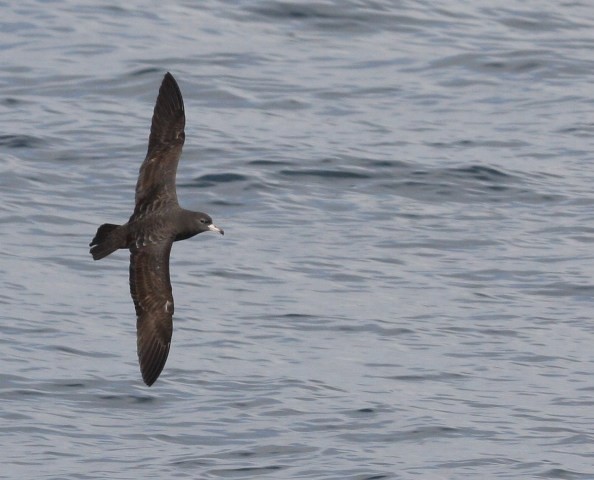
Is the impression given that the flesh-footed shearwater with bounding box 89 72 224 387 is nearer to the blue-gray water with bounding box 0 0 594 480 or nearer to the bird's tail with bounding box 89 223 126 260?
the bird's tail with bounding box 89 223 126 260

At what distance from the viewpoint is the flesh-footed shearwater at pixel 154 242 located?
34.7ft

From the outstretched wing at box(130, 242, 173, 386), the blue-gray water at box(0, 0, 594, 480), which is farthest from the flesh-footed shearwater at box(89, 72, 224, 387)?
the blue-gray water at box(0, 0, 594, 480)

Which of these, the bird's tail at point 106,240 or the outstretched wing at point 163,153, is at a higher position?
the outstretched wing at point 163,153

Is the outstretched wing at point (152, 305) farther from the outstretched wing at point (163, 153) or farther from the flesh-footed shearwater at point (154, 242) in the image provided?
the outstretched wing at point (163, 153)

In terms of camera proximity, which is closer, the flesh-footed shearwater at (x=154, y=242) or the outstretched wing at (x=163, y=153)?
the flesh-footed shearwater at (x=154, y=242)

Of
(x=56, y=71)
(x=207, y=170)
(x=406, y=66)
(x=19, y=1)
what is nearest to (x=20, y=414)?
(x=207, y=170)

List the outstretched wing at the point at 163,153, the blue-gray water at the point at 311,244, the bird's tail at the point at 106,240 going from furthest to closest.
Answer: the blue-gray water at the point at 311,244 → the outstretched wing at the point at 163,153 → the bird's tail at the point at 106,240

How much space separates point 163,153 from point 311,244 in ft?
13.0

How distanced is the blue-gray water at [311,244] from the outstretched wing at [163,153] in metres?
1.76

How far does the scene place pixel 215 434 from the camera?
1148 centimetres

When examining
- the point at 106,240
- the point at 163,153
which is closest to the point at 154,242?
the point at 106,240

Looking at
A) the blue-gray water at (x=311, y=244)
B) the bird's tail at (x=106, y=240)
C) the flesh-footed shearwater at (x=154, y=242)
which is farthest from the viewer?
the blue-gray water at (x=311, y=244)

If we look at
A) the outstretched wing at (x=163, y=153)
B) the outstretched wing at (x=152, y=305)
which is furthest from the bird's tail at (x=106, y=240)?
the outstretched wing at (x=163, y=153)

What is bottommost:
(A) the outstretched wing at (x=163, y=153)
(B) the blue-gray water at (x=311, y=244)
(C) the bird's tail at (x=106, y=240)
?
(B) the blue-gray water at (x=311, y=244)
